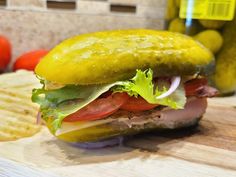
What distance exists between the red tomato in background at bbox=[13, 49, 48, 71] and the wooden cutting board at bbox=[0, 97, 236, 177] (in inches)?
12.9

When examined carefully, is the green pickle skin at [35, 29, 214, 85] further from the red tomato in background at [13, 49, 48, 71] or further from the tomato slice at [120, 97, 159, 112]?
the red tomato in background at [13, 49, 48, 71]

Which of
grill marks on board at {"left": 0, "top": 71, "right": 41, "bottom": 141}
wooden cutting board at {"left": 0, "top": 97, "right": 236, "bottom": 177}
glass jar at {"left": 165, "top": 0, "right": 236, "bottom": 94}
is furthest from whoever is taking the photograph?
glass jar at {"left": 165, "top": 0, "right": 236, "bottom": 94}

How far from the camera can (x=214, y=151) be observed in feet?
2.00

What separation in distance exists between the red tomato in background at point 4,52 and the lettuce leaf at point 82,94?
1.31 ft

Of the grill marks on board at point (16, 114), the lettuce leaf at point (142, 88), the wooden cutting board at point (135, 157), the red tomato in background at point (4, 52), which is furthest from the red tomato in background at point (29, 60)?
the lettuce leaf at point (142, 88)

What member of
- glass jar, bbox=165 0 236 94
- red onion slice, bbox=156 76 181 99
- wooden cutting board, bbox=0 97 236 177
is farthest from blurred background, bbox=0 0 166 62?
red onion slice, bbox=156 76 181 99

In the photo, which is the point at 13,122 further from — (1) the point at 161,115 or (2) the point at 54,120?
(1) the point at 161,115

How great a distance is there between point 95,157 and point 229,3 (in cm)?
54

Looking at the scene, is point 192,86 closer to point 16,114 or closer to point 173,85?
point 173,85

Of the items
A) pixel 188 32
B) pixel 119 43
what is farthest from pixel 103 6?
pixel 119 43

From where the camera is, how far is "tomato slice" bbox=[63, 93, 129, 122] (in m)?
0.57

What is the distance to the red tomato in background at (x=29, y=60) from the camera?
38.1 inches

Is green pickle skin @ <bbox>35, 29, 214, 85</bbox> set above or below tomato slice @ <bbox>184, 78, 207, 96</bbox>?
above

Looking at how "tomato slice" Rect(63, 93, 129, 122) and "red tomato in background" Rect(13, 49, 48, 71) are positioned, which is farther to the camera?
"red tomato in background" Rect(13, 49, 48, 71)
